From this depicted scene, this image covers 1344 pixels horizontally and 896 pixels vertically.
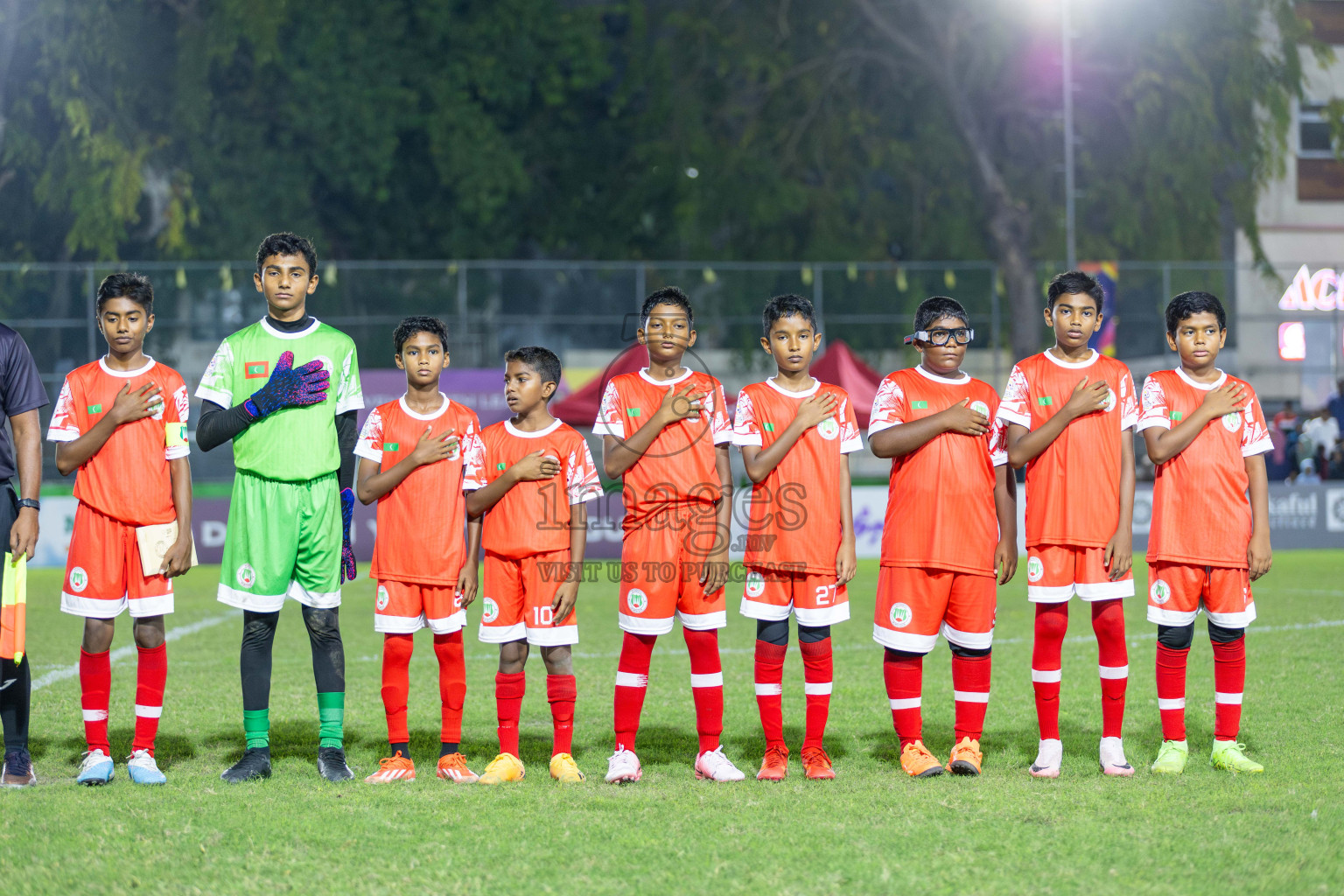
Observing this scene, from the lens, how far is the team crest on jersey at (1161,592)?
5297mm

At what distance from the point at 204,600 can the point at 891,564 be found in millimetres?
9323

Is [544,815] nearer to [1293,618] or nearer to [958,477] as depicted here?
[958,477]

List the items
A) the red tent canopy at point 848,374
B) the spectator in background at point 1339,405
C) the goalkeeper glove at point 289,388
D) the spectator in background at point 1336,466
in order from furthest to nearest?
the spectator in background at point 1339,405, the spectator in background at point 1336,466, the red tent canopy at point 848,374, the goalkeeper glove at point 289,388

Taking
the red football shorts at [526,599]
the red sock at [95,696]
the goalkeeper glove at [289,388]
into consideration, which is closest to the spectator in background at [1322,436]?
the red football shorts at [526,599]

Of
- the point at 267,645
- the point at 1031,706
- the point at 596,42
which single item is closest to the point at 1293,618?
the point at 1031,706

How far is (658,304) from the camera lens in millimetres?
5348

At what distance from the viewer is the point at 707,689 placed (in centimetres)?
532

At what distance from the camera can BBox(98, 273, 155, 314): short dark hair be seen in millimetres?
5238

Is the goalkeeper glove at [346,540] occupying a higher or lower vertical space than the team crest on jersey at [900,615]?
higher

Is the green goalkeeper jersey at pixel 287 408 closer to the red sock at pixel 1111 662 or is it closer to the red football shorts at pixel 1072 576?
the red football shorts at pixel 1072 576

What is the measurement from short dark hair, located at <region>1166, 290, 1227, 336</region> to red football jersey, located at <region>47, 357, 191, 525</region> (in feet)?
13.3

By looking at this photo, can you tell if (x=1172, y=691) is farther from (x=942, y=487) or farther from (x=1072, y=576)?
(x=942, y=487)

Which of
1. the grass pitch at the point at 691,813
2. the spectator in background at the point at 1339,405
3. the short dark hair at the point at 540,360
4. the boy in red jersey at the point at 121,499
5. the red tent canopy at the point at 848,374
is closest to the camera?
the grass pitch at the point at 691,813

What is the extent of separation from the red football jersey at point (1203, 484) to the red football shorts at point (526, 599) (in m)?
2.38
